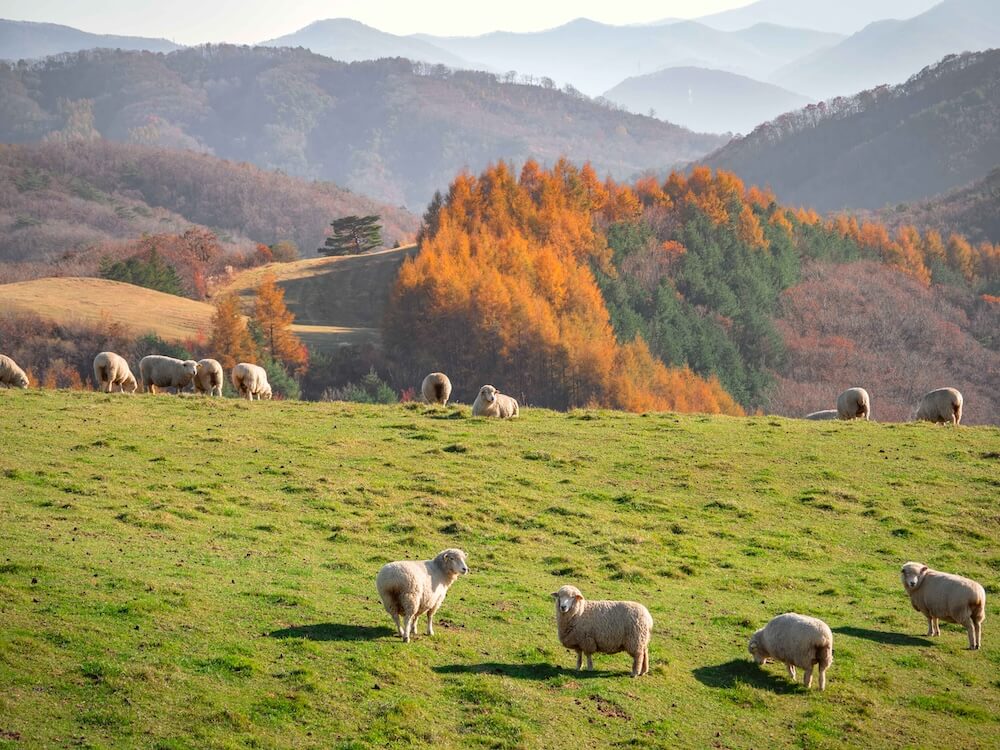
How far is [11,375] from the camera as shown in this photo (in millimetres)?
36562

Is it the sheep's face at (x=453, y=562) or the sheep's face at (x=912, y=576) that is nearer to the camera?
the sheep's face at (x=453, y=562)

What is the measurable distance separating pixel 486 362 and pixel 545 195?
120 ft

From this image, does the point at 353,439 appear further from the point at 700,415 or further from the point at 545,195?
the point at 545,195

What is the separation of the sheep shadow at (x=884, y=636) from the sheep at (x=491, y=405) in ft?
52.8

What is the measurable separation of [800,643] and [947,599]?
4021 millimetres

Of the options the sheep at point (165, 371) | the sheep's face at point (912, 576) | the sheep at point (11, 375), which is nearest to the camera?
the sheep's face at point (912, 576)

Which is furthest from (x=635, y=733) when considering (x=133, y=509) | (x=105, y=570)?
(x=133, y=509)

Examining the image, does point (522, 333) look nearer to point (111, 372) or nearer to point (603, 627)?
point (111, 372)

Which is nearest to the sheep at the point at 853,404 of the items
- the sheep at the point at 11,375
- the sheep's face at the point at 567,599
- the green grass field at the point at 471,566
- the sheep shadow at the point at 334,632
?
the green grass field at the point at 471,566

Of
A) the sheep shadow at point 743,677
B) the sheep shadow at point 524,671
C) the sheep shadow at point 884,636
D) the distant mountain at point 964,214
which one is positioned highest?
the distant mountain at point 964,214

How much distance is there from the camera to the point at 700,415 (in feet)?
124

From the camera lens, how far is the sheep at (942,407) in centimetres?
3666

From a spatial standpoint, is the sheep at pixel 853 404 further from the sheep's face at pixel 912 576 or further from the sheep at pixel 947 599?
the sheep's face at pixel 912 576

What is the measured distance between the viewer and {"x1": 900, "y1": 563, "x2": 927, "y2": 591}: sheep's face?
1950cm
